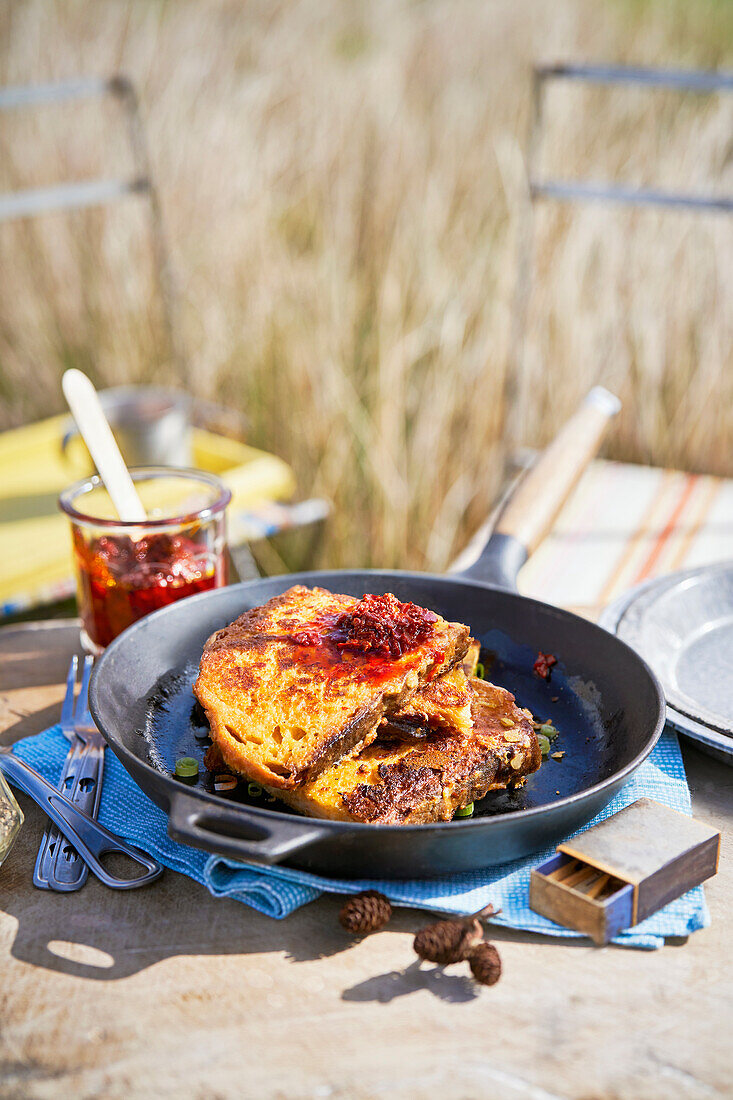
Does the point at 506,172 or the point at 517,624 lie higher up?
the point at 506,172

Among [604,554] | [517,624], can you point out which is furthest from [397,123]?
[517,624]

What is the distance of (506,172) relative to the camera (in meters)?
4.08

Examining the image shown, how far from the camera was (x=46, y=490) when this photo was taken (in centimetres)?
340

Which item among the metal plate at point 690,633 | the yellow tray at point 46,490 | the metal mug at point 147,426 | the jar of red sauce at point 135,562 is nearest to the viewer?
the metal plate at point 690,633

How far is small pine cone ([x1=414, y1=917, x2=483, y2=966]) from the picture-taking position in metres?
1.03

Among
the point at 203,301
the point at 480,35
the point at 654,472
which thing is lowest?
the point at 654,472

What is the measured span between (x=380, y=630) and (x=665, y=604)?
0.60m

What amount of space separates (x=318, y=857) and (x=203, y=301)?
3837mm

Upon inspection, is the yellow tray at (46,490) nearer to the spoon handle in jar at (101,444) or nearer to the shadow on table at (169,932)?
the spoon handle in jar at (101,444)

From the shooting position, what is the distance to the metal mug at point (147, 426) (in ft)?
10.2

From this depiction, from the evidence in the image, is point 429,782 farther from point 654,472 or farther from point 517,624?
point 654,472

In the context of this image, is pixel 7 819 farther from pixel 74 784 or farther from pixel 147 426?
pixel 147 426

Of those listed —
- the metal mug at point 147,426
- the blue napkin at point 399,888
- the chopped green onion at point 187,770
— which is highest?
the chopped green onion at point 187,770

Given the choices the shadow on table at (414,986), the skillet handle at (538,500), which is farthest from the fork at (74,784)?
the skillet handle at (538,500)
